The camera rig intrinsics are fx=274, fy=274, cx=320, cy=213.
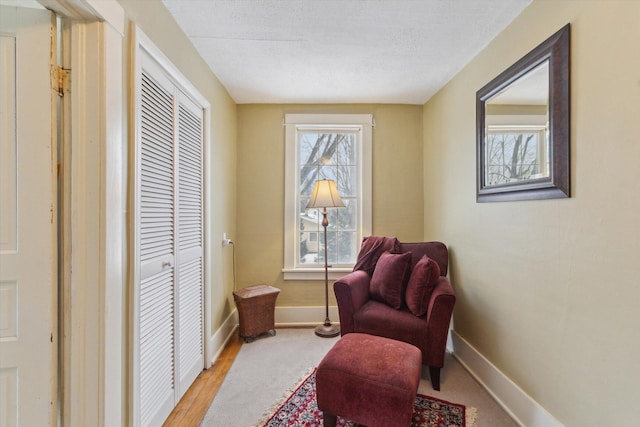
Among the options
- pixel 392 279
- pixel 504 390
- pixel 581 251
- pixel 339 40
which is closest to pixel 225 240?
pixel 392 279

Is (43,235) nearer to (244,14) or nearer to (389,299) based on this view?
(244,14)

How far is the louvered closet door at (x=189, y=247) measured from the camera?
1825 mm

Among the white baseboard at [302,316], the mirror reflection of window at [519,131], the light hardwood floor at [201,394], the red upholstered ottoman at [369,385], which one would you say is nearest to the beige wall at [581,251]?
the mirror reflection of window at [519,131]

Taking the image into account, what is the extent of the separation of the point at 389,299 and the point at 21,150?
2243 millimetres

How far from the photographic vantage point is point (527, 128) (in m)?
1.61

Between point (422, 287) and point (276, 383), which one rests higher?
point (422, 287)

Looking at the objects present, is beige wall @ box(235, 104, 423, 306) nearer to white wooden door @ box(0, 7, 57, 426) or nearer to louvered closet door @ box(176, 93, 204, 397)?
louvered closet door @ box(176, 93, 204, 397)

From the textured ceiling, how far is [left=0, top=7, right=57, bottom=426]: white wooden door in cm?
87

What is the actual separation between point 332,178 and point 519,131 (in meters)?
1.85

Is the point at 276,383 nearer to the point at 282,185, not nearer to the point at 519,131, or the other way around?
the point at 282,185

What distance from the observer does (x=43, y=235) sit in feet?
3.35

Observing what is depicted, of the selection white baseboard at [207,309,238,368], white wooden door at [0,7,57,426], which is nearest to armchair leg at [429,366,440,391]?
white baseboard at [207,309,238,368]

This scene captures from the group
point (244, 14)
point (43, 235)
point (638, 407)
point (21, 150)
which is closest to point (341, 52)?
point (244, 14)

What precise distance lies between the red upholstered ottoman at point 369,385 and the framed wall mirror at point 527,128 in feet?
3.93
